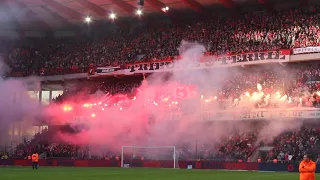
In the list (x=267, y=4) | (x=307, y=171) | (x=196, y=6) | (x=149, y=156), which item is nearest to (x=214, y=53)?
(x=196, y=6)

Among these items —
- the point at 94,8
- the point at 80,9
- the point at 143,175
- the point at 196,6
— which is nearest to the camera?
the point at 143,175

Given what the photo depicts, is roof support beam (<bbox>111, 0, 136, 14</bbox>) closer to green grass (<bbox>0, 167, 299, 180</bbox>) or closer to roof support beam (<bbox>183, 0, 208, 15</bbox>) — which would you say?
roof support beam (<bbox>183, 0, 208, 15</bbox>)

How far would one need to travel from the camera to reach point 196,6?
5025 cm

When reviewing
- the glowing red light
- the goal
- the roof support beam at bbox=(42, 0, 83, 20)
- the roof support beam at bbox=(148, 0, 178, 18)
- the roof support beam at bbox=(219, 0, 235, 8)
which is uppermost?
the roof support beam at bbox=(42, 0, 83, 20)

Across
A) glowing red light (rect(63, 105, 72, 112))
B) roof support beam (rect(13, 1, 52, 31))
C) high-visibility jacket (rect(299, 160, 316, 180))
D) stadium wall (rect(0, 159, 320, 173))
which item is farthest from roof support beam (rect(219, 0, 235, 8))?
high-visibility jacket (rect(299, 160, 316, 180))

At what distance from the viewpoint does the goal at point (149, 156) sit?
134ft

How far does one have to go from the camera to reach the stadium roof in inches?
1948

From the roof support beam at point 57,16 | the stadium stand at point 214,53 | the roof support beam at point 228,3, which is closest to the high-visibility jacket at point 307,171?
the stadium stand at point 214,53

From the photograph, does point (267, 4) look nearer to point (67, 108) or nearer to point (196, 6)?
point (196, 6)

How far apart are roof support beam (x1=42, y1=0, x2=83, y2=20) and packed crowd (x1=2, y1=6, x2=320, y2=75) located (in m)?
3.86

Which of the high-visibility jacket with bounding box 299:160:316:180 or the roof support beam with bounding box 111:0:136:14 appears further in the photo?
the roof support beam with bounding box 111:0:136:14

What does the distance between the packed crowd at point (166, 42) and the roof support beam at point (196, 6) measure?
3.95 feet

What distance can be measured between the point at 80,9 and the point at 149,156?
1785 cm

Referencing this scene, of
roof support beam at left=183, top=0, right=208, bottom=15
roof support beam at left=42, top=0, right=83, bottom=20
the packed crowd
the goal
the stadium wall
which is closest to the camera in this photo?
the stadium wall
